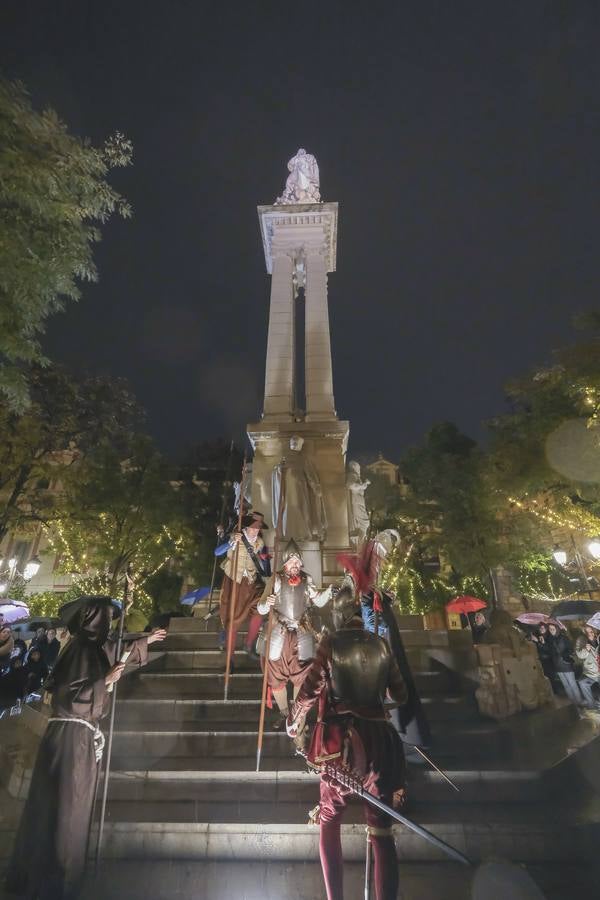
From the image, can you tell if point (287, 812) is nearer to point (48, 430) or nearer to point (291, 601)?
point (291, 601)

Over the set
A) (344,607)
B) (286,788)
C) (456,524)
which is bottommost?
(286,788)

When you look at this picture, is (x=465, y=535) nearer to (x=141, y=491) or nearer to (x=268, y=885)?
(x=141, y=491)

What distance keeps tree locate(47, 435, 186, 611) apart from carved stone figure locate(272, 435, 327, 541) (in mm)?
11691

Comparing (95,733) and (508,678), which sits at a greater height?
(508,678)

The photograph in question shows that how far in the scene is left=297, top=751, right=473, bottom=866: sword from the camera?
10.6 ft

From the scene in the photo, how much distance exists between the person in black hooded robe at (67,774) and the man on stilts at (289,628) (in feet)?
8.11

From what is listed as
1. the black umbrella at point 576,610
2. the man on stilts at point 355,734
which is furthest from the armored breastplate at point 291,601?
the black umbrella at point 576,610

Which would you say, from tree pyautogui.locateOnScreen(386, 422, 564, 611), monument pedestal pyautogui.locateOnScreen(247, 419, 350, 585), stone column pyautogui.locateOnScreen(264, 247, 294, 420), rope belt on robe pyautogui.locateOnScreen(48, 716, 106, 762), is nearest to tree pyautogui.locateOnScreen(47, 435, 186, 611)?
stone column pyautogui.locateOnScreen(264, 247, 294, 420)

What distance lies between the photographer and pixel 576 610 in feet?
41.6

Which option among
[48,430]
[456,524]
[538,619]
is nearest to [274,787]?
[538,619]

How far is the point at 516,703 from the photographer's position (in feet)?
20.4

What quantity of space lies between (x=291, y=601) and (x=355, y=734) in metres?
2.61

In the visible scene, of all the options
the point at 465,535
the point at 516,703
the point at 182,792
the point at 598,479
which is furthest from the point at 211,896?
the point at 465,535

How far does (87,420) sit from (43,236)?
Answer: 35.6ft
